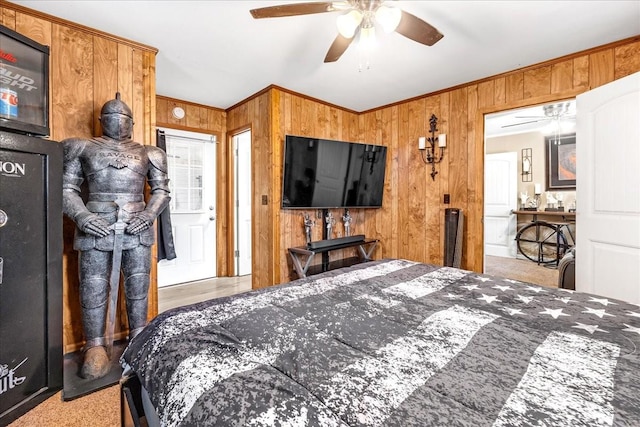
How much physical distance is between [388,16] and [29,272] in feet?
7.01

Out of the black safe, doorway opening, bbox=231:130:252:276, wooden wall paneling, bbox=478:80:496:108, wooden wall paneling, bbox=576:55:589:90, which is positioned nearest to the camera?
the black safe

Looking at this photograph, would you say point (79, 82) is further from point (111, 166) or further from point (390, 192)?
point (390, 192)

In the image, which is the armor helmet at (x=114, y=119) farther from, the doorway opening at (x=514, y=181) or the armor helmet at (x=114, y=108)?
the doorway opening at (x=514, y=181)

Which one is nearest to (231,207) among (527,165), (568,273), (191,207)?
(191,207)

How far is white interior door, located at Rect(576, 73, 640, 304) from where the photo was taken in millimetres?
1955

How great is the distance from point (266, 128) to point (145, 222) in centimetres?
167

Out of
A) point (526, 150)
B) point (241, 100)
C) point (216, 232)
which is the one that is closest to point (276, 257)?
point (216, 232)

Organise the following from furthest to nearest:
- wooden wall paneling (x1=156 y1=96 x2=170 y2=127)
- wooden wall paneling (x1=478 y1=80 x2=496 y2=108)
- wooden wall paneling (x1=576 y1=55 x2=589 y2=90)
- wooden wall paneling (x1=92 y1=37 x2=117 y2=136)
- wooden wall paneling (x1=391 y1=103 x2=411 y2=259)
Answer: wooden wall paneling (x1=391 y1=103 x2=411 y2=259) → wooden wall paneling (x1=156 y1=96 x2=170 y2=127) → wooden wall paneling (x1=478 y1=80 x2=496 y2=108) → wooden wall paneling (x1=576 y1=55 x2=589 y2=90) → wooden wall paneling (x1=92 y1=37 x2=117 y2=136)

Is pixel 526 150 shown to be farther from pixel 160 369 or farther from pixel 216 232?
pixel 160 369

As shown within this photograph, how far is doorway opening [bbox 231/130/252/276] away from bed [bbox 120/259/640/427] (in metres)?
2.89

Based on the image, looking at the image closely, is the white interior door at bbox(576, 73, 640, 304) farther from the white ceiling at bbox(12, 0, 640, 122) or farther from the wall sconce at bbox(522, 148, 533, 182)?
the wall sconce at bbox(522, 148, 533, 182)

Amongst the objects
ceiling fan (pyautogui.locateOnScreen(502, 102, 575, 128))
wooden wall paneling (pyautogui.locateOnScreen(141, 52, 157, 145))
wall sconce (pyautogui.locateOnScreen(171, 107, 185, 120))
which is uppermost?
ceiling fan (pyautogui.locateOnScreen(502, 102, 575, 128))

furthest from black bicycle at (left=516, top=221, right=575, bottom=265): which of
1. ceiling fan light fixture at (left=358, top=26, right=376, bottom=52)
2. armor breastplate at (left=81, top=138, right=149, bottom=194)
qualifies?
armor breastplate at (left=81, top=138, right=149, bottom=194)

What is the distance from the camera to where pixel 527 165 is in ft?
A: 17.3
